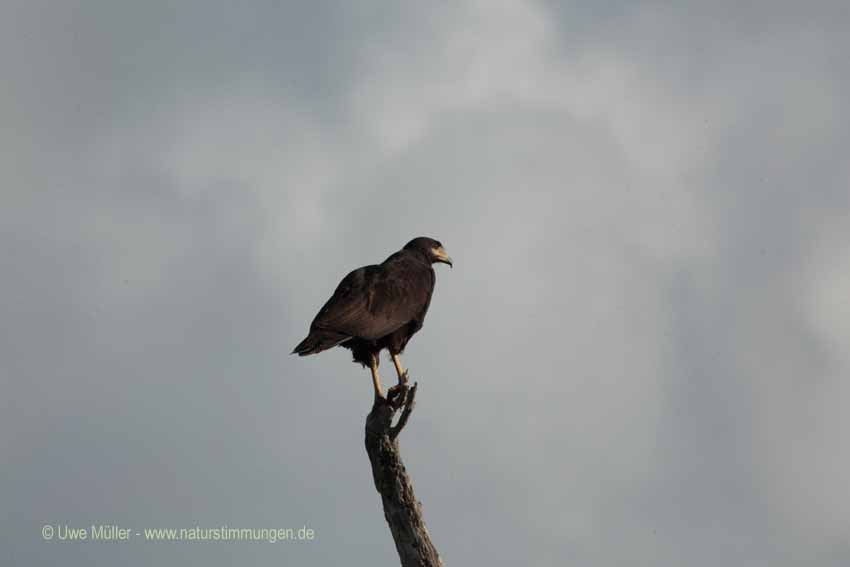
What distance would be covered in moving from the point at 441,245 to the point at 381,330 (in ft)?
9.60

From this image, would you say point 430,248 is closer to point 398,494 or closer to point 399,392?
point 399,392

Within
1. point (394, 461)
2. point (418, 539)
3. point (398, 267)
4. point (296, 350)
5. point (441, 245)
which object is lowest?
point (418, 539)

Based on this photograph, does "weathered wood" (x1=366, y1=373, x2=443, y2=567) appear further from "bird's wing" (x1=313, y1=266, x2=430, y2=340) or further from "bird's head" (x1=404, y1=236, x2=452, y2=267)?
"bird's head" (x1=404, y1=236, x2=452, y2=267)

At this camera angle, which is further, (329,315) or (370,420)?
(329,315)

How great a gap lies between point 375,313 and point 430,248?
253 centimetres

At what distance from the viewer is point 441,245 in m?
14.9

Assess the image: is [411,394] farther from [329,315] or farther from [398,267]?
[398,267]

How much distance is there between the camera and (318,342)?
456 inches

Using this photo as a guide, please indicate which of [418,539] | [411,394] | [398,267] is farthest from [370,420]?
[398,267]

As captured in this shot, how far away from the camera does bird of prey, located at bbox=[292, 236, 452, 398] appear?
38.6ft

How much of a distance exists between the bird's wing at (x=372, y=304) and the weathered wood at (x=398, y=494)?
1775 mm

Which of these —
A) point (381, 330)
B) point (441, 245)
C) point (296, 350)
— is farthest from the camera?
point (441, 245)

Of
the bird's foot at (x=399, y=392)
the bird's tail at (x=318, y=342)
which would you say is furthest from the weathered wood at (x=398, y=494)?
the bird's tail at (x=318, y=342)

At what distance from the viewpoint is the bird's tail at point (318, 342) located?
11430mm
